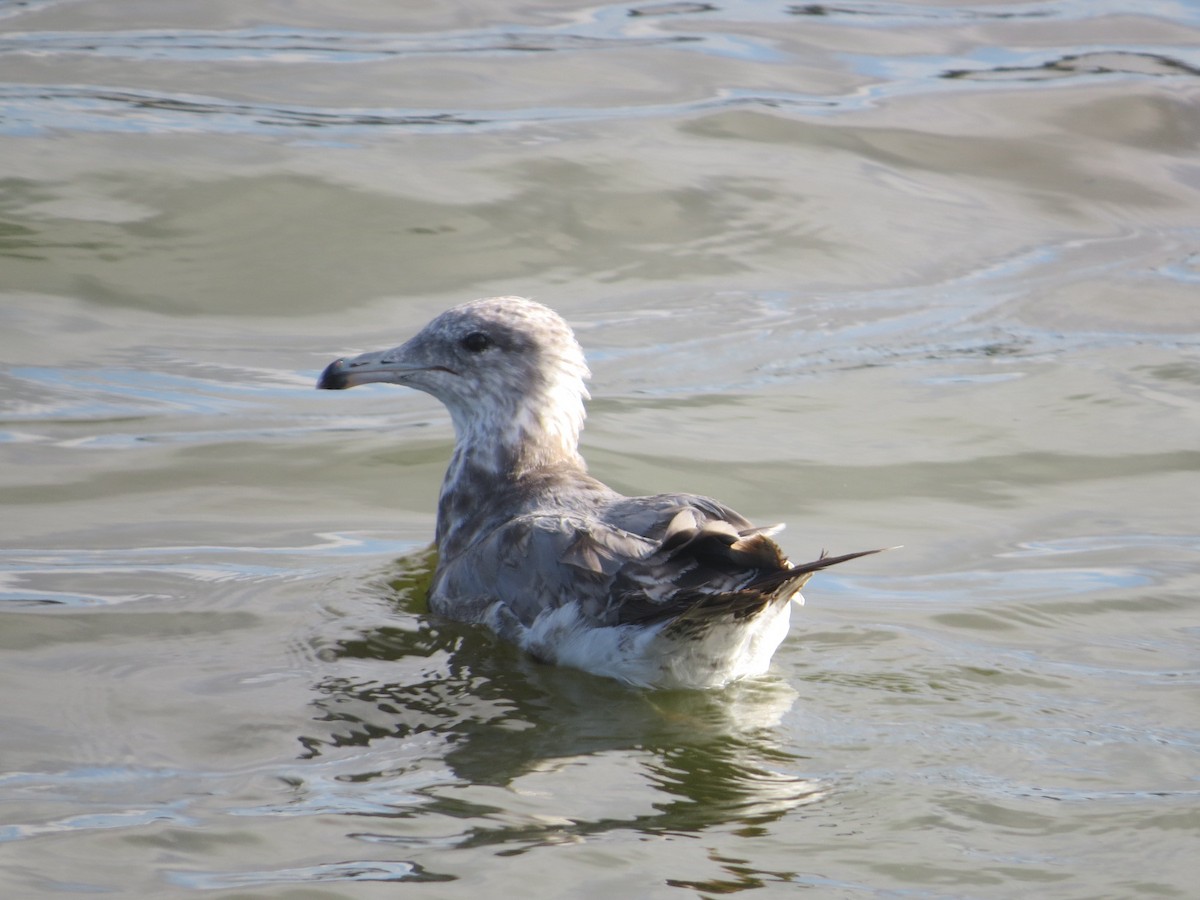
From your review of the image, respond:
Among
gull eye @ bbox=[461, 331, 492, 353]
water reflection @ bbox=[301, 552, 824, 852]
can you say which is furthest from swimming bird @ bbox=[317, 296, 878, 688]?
water reflection @ bbox=[301, 552, 824, 852]

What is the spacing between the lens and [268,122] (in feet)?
40.8

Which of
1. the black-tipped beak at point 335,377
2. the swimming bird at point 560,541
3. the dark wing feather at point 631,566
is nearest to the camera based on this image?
the dark wing feather at point 631,566

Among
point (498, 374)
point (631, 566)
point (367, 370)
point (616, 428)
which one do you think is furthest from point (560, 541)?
point (616, 428)

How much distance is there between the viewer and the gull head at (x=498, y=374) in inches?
288

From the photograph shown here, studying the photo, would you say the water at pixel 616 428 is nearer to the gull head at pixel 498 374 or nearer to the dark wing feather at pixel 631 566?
the dark wing feather at pixel 631 566

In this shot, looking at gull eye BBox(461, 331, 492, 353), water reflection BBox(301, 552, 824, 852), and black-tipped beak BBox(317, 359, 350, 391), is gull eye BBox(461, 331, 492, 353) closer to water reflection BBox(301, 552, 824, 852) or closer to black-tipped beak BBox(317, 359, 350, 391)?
black-tipped beak BBox(317, 359, 350, 391)

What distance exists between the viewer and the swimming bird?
5574 mm

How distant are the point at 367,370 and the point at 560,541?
1.69 meters

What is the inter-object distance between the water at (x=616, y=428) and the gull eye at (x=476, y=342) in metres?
0.93

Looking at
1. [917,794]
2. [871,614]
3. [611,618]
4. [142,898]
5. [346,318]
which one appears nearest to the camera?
[142,898]

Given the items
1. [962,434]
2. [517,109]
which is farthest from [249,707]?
[517,109]

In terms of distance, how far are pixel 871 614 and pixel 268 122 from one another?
731 cm

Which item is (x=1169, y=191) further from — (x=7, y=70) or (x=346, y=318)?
(x=7, y=70)

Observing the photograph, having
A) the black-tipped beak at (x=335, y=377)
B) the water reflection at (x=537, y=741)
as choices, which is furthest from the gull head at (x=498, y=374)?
the water reflection at (x=537, y=741)
